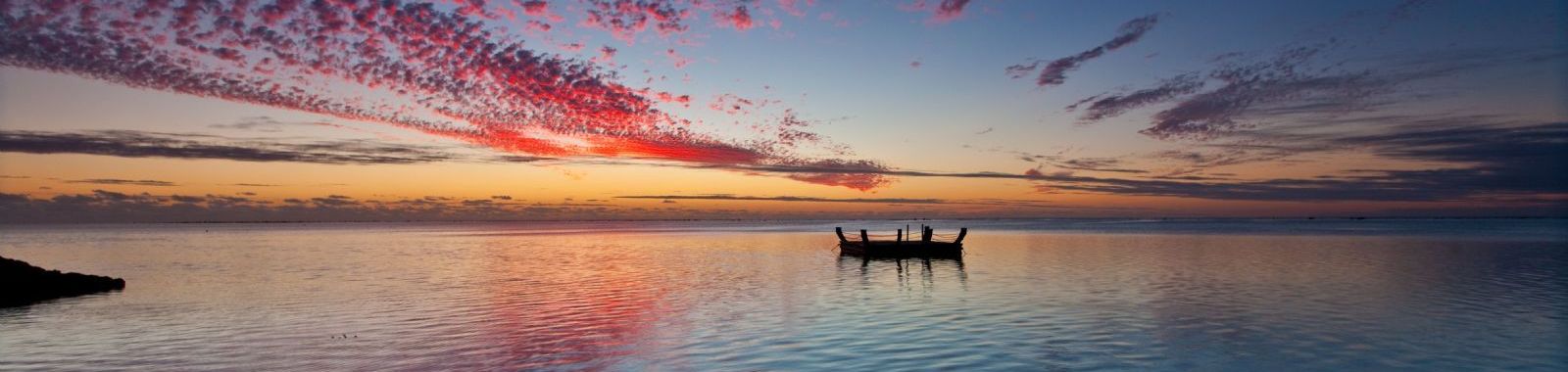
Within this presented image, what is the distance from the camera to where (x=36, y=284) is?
103ft

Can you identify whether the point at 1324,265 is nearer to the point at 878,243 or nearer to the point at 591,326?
the point at 878,243

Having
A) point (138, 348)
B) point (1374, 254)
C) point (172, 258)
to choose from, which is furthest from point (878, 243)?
point (172, 258)

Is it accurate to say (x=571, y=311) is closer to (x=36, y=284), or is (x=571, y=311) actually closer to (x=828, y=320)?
(x=828, y=320)

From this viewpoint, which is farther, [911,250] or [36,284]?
[911,250]

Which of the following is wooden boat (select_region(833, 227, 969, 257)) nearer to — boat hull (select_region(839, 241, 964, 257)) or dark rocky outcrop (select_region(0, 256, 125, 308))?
boat hull (select_region(839, 241, 964, 257))

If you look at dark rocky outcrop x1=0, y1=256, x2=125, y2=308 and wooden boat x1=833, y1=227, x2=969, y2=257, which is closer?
dark rocky outcrop x1=0, y1=256, x2=125, y2=308

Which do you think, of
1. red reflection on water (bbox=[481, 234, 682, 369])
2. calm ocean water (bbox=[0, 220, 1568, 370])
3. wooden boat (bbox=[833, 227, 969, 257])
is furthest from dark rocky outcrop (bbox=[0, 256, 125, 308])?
wooden boat (bbox=[833, 227, 969, 257])

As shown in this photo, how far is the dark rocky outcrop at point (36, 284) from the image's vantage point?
1193 inches

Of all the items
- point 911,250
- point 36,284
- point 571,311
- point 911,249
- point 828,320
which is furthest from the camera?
point 911,249

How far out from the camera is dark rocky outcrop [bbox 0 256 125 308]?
3030 centimetres

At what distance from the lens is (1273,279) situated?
34469mm

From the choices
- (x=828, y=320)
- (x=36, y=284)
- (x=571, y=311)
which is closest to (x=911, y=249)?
(x=571, y=311)

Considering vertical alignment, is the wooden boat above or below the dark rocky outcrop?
above

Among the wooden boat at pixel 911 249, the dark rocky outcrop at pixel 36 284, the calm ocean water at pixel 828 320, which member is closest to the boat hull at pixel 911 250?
the wooden boat at pixel 911 249
